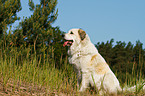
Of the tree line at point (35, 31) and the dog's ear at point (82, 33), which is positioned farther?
the tree line at point (35, 31)

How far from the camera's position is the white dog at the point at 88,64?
18.4 ft

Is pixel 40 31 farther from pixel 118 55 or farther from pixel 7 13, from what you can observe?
pixel 118 55

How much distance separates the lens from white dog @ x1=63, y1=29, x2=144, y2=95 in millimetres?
5598

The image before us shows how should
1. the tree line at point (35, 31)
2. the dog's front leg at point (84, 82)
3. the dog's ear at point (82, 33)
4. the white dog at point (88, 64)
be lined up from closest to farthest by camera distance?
the white dog at point (88, 64) < the dog's front leg at point (84, 82) < the dog's ear at point (82, 33) < the tree line at point (35, 31)

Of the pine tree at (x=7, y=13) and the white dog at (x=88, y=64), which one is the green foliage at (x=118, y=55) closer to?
the pine tree at (x=7, y=13)

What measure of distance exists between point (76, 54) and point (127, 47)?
13945mm

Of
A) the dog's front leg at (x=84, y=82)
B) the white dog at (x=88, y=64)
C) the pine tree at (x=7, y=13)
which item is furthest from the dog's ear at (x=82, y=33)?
the pine tree at (x=7, y=13)

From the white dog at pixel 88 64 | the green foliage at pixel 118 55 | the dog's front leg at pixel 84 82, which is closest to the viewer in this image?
the white dog at pixel 88 64

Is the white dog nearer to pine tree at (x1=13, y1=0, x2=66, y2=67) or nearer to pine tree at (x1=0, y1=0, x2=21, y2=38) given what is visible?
pine tree at (x1=13, y1=0, x2=66, y2=67)

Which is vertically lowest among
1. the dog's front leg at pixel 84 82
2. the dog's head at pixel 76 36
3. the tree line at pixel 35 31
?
the dog's front leg at pixel 84 82

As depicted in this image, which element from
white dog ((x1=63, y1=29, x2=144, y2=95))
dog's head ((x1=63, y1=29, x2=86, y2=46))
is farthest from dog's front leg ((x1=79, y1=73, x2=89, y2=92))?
dog's head ((x1=63, y1=29, x2=86, y2=46))

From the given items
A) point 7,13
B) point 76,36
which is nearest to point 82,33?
point 76,36

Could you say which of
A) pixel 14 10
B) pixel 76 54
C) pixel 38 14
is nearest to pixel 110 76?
pixel 76 54

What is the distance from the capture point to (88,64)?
5797mm
